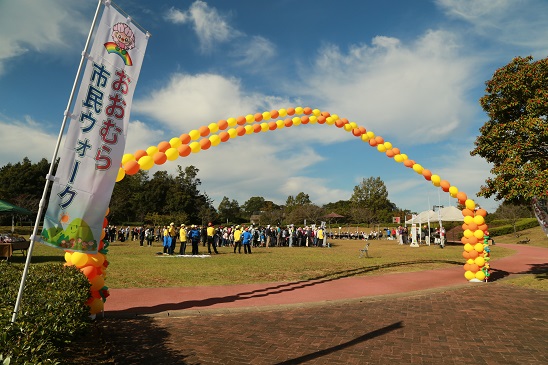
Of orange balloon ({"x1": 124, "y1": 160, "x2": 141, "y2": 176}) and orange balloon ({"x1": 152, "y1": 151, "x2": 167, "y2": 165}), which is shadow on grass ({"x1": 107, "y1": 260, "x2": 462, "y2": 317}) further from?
A: orange balloon ({"x1": 152, "y1": 151, "x2": 167, "y2": 165})

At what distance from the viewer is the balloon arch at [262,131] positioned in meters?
6.89

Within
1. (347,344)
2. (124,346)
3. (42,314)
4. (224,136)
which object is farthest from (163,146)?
(347,344)

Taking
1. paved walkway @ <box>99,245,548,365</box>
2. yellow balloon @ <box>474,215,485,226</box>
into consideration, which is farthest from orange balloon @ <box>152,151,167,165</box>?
yellow balloon @ <box>474,215,485,226</box>

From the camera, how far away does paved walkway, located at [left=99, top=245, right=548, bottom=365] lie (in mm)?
5172

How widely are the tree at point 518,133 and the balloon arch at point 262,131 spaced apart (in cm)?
133

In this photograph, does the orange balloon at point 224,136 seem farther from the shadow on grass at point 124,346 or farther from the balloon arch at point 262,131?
the shadow on grass at point 124,346

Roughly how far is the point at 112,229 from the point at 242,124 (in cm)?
2495

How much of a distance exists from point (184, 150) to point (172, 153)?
43 centimetres

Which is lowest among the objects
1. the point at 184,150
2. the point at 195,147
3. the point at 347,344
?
the point at 347,344

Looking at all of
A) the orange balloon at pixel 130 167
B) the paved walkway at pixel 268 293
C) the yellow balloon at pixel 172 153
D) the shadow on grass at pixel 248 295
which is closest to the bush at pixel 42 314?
the shadow on grass at pixel 248 295

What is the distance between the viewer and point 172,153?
8773mm

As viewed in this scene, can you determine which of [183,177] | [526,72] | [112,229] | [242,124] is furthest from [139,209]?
[526,72]

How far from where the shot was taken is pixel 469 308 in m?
8.09

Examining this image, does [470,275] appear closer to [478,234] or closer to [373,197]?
[478,234]
